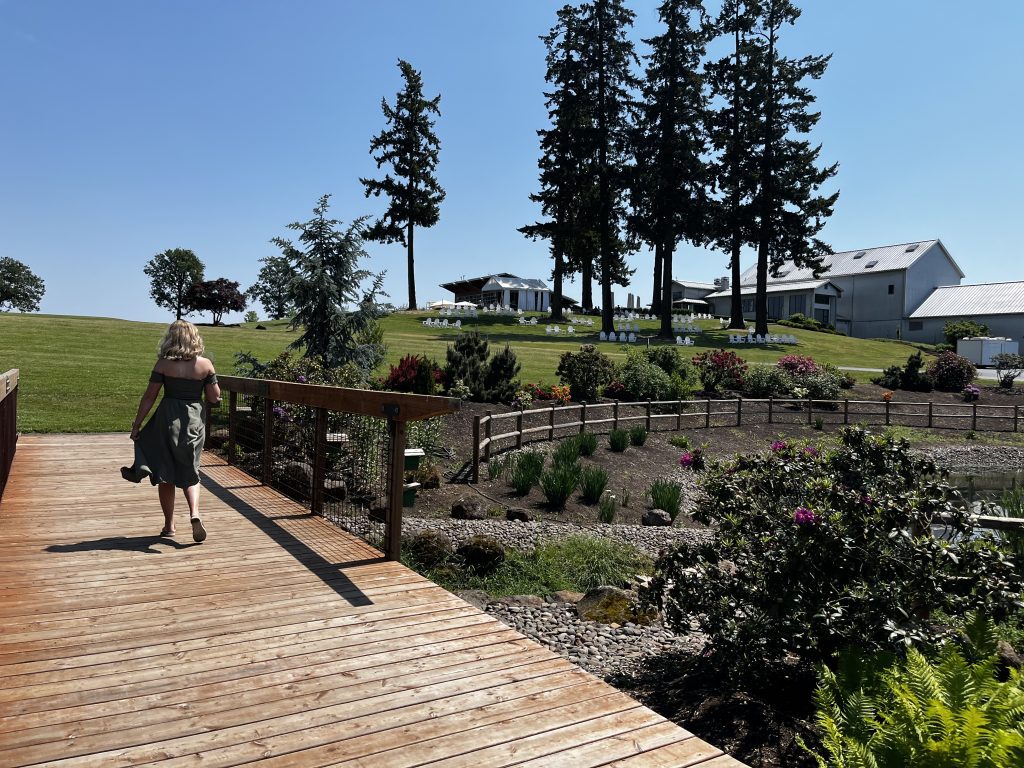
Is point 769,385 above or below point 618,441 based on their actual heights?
above

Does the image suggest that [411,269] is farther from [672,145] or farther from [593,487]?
[593,487]

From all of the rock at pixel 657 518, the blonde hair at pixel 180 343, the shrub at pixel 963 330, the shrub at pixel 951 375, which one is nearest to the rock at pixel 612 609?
the blonde hair at pixel 180 343

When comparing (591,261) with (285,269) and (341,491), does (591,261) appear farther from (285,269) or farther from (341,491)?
(341,491)

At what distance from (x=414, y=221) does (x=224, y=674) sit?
5220 centimetres

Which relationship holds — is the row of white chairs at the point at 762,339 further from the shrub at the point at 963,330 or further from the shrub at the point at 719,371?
the shrub at the point at 719,371

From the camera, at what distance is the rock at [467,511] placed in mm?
9594

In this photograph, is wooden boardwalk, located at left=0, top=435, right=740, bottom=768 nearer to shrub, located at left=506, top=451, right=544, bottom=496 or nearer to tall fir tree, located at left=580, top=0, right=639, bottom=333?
shrub, located at left=506, top=451, right=544, bottom=496

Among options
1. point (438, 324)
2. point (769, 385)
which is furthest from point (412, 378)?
point (438, 324)

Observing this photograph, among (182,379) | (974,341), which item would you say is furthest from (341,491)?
(974,341)

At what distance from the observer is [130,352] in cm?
2356

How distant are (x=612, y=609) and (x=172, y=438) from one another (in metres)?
3.95

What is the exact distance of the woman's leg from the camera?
5.79 m

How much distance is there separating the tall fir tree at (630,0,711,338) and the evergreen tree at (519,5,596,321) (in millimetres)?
3488

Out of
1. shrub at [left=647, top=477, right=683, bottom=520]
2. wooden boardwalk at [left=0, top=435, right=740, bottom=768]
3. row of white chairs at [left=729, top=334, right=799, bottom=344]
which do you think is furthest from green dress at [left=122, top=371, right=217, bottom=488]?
row of white chairs at [left=729, top=334, right=799, bottom=344]
